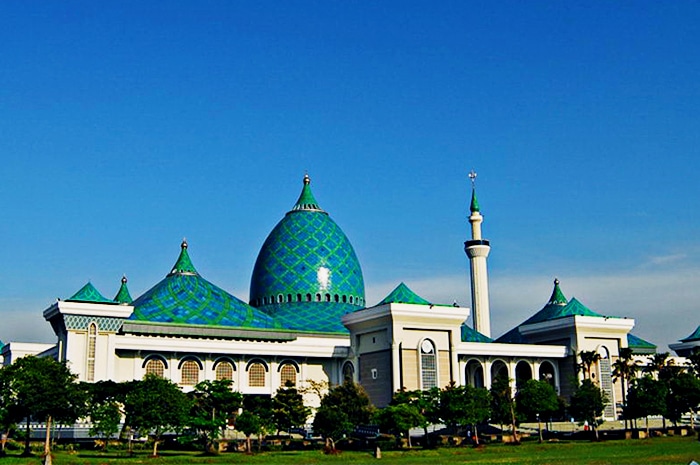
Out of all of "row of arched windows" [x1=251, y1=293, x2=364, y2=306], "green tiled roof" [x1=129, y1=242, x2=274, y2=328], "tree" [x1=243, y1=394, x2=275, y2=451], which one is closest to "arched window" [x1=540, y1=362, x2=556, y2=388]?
"row of arched windows" [x1=251, y1=293, x2=364, y2=306]

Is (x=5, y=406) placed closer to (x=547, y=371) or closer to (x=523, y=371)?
(x=523, y=371)

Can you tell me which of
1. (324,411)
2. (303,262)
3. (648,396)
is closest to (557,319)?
(648,396)

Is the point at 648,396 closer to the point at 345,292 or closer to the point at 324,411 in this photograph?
the point at 324,411

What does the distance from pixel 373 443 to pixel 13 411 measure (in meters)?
19.0

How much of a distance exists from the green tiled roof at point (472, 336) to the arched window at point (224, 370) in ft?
60.8

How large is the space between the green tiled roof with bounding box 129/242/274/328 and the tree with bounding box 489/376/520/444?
60.2 ft

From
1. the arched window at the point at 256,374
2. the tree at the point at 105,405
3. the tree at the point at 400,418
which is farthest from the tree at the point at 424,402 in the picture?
the tree at the point at 105,405

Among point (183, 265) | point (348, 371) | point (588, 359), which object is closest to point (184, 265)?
point (183, 265)

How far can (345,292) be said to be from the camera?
235ft

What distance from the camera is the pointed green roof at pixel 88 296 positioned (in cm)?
5406

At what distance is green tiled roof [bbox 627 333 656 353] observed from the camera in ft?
247

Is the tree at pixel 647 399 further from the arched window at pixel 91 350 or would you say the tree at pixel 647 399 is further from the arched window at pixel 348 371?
the arched window at pixel 91 350

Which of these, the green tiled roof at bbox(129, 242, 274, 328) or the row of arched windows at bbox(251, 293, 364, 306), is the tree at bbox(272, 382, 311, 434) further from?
the row of arched windows at bbox(251, 293, 364, 306)

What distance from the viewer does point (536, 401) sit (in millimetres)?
51844
